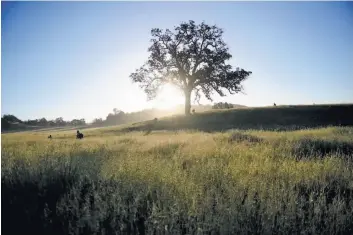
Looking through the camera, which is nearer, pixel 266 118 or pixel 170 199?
pixel 170 199

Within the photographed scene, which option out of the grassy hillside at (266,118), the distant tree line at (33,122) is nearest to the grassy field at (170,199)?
the grassy hillside at (266,118)

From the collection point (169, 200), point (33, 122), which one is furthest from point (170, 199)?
point (33, 122)

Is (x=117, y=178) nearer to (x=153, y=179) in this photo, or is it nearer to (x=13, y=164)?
(x=153, y=179)

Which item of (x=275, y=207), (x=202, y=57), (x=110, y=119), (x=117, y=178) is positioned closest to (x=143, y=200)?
(x=117, y=178)

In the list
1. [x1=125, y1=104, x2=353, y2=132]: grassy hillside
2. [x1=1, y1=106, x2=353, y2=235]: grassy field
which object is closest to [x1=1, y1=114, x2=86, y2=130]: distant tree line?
[x1=125, y1=104, x2=353, y2=132]: grassy hillside

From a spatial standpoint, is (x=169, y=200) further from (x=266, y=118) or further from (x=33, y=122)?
(x=33, y=122)

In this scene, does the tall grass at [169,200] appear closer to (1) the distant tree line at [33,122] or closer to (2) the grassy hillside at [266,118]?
(2) the grassy hillside at [266,118]

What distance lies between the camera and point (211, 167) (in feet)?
26.2

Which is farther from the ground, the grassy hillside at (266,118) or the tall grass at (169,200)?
the grassy hillside at (266,118)

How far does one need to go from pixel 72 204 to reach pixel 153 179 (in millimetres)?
1688

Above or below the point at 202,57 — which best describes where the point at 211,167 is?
below

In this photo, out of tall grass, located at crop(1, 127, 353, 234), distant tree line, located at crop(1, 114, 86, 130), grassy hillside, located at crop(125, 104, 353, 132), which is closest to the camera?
tall grass, located at crop(1, 127, 353, 234)

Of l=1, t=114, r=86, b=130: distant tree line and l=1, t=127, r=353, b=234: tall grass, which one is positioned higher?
l=1, t=114, r=86, b=130: distant tree line

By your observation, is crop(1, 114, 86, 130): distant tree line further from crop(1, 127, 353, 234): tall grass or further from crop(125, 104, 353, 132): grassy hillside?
crop(1, 127, 353, 234): tall grass
